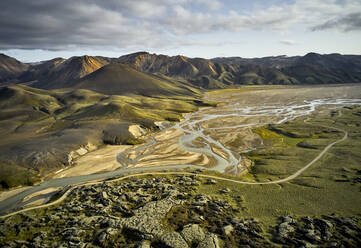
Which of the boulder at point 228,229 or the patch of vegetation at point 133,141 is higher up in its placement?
the boulder at point 228,229

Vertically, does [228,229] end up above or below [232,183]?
above

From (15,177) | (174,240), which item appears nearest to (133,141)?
(15,177)

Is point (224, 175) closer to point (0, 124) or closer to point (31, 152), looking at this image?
point (31, 152)

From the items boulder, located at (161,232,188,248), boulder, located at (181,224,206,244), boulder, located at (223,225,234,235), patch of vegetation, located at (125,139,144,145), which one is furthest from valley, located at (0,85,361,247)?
patch of vegetation, located at (125,139,144,145)

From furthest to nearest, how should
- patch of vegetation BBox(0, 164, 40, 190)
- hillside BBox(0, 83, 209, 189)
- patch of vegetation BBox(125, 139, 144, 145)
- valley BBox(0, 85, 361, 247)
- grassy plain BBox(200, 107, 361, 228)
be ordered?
patch of vegetation BBox(125, 139, 144, 145) < hillside BBox(0, 83, 209, 189) < patch of vegetation BBox(0, 164, 40, 190) < grassy plain BBox(200, 107, 361, 228) < valley BBox(0, 85, 361, 247)

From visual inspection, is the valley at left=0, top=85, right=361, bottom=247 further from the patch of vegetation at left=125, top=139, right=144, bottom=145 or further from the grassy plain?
the patch of vegetation at left=125, top=139, right=144, bottom=145

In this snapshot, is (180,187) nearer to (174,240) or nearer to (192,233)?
(192,233)

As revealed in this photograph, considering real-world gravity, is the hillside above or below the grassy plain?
above

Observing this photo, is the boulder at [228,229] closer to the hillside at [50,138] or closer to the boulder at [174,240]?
the boulder at [174,240]

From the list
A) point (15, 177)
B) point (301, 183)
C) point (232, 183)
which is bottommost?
point (232, 183)

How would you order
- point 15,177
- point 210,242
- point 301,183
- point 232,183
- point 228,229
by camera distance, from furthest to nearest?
1. point 15,177
2. point 232,183
3. point 301,183
4. point 228,229
5. point 210,242

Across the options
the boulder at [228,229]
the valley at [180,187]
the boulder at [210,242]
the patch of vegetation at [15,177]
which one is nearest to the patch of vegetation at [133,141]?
the valley at [180,187]
